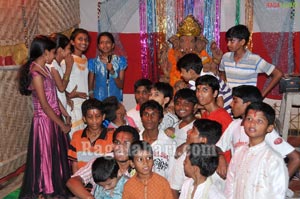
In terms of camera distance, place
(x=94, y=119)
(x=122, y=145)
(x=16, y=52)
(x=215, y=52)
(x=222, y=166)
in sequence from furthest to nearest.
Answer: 1. (x=215, y=52)
2. (x=16, y=52)
3. (x=94, y=119)
4. (x=122, y=145)
5. (x=222, y=166)

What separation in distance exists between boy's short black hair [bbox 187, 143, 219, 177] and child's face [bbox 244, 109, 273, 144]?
26cm

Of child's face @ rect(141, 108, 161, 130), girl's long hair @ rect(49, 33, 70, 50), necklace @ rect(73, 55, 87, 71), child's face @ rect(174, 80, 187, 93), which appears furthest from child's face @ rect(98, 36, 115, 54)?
child's face @ rect(141, 108, 161, 130)

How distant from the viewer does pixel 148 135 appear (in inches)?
144

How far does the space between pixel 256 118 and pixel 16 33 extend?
327cm

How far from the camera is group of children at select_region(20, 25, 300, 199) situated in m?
3.00

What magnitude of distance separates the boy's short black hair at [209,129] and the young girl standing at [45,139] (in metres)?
1.47

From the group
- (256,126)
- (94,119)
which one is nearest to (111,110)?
(94,119)

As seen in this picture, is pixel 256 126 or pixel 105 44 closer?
pixel 256 126

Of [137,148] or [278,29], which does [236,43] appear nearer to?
[137,148]

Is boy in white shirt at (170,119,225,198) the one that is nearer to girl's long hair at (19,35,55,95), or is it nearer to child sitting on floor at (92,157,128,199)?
child sitting on floor at (92,157,128,199)

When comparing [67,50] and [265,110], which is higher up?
[67,50]

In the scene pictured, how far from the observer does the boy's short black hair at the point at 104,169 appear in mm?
3217

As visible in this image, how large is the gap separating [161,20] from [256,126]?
13.1ft

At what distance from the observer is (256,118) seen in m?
3.01
